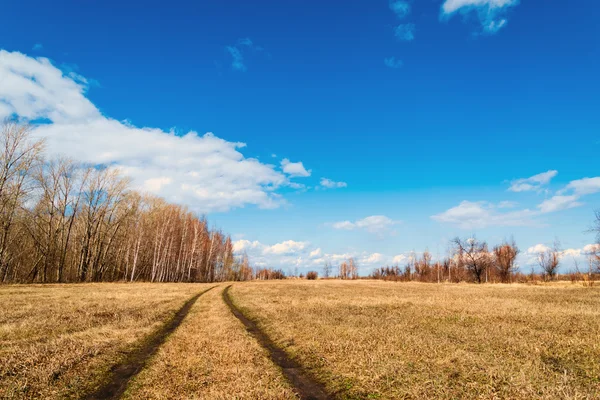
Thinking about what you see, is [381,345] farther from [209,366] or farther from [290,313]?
[290,313]

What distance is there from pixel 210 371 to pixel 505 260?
98.8 meters

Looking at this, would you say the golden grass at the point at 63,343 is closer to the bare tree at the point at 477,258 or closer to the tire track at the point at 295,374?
the tire track at the point at 295,374

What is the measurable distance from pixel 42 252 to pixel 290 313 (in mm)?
54626

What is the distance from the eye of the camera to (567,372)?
879 centimetres

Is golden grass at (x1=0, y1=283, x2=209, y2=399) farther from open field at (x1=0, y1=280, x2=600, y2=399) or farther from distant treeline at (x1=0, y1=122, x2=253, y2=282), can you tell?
distant treeline at (x1=0, y1=122, x2=253, y2=282)

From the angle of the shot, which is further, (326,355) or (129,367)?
(326,355)

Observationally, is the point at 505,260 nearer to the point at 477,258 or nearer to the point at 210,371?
the point at 477,258

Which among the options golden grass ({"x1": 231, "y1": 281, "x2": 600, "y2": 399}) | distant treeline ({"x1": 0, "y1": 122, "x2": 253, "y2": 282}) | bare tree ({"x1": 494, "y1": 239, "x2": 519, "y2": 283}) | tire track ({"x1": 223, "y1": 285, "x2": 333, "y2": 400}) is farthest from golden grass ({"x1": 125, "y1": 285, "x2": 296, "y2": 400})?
bare tree ({"x1": 494, "y1": 239, "x2": 519, "y2": 283})

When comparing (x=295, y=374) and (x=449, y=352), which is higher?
(x=449, y=352)

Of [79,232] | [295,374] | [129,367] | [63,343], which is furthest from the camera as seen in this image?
[79,232]

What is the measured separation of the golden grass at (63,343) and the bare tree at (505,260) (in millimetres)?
92472

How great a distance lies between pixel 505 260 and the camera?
8662 centimetres

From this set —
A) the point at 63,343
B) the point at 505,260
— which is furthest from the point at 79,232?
the point at 505,260

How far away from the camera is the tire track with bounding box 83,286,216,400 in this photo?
782 cm
